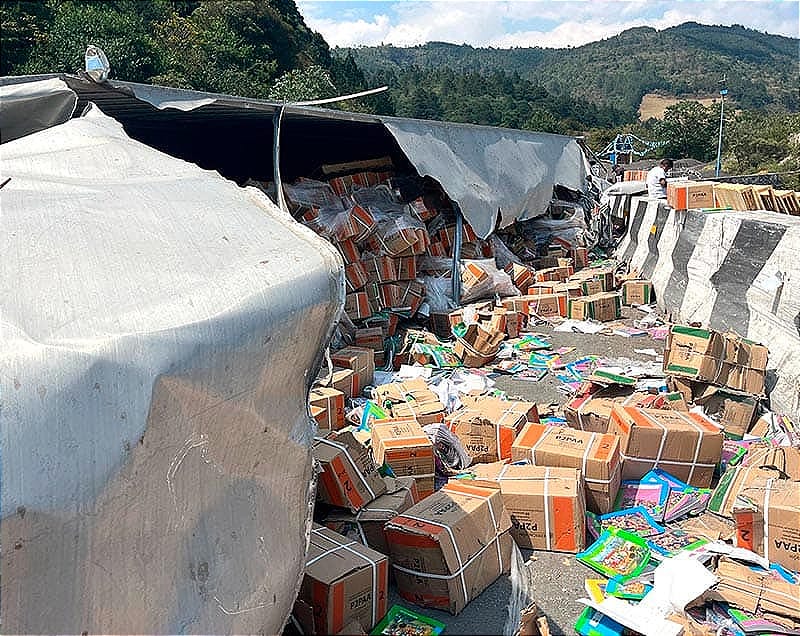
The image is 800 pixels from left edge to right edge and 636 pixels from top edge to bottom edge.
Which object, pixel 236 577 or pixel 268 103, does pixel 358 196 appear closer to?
pixel 268 103

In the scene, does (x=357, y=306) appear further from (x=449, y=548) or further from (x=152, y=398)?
(x=152, y=398)

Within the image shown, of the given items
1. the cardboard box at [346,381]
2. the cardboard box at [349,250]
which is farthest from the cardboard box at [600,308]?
the cardboard box at [346,381]

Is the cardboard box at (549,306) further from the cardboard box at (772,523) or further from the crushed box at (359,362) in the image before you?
the cardboard box at (772,523)

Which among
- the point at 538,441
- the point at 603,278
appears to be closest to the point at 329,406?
the point at 538,441

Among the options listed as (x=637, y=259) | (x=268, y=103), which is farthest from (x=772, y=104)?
(x=268, y=103)

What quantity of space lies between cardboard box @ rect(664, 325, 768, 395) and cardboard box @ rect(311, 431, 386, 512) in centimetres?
295

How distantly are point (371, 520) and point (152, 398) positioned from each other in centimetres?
215

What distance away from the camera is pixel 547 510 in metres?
3.76

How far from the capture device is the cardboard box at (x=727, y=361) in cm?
527

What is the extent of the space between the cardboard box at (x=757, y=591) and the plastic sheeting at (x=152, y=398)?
7.45 feet

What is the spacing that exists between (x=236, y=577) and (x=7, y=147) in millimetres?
1959

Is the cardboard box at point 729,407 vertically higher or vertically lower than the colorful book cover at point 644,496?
higher

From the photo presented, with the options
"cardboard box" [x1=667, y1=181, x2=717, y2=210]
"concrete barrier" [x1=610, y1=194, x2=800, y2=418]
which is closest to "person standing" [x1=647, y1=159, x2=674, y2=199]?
"concrete barrier" [x1=610, y1=194, x2=800, y2=418]

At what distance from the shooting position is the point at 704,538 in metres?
3.89
